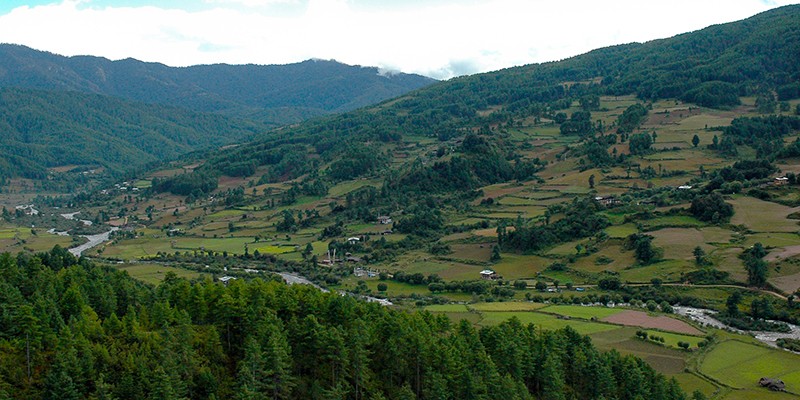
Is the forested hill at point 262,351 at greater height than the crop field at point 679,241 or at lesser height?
greater

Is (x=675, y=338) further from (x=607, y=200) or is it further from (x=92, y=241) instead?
(x=92, y=241)

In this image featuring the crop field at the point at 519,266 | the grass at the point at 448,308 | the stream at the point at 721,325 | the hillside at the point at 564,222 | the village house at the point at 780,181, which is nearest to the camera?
the stream at the point at 721,325

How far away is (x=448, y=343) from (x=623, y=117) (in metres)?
128

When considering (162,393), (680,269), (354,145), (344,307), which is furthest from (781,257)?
(354,145)

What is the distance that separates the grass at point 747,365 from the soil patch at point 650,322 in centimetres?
434

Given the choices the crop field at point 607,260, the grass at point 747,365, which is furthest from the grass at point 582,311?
Result: the crop field at point 607,260

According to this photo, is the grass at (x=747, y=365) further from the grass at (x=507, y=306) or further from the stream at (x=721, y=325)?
the grass at (x=507, y=306)

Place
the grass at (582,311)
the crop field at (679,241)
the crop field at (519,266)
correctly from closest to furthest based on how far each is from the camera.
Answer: the grass at (582,311)
the crop field at (679,241)
the crop field at (519,266)

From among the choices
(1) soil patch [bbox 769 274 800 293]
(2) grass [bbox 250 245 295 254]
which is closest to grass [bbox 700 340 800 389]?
(1) soil patch [bbox 769 274 800 293]

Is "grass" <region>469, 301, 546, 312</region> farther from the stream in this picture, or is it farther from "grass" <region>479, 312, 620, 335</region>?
the stream

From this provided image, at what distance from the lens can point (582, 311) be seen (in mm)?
68375

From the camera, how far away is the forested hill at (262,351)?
3791 cm

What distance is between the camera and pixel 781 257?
7181cm

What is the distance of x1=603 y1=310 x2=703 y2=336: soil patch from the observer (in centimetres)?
6125
